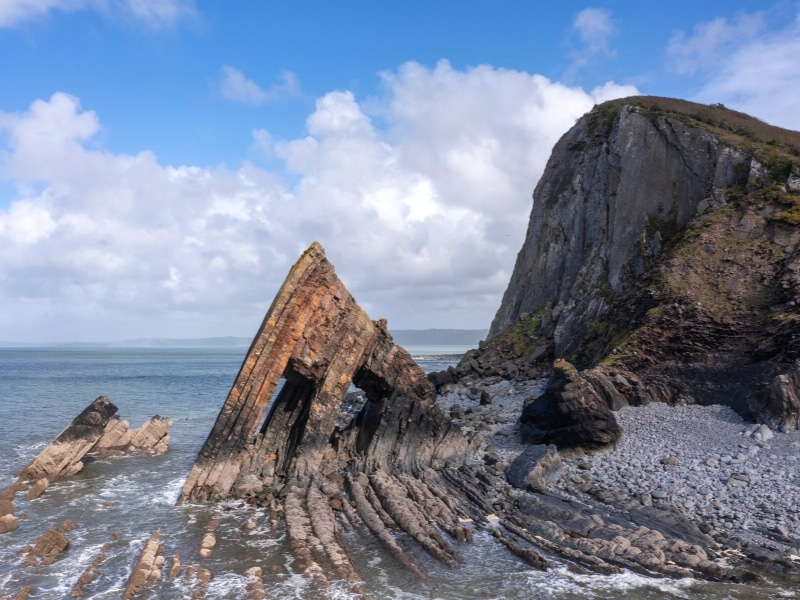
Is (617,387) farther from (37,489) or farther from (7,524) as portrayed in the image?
(7,524)

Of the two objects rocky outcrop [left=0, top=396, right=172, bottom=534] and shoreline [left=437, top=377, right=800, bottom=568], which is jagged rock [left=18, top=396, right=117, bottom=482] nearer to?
rocky outcrop [left=0, top=396, right=172, bottom=534]

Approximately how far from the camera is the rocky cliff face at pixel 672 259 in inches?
1127

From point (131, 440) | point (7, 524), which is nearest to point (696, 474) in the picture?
point (7, 524)

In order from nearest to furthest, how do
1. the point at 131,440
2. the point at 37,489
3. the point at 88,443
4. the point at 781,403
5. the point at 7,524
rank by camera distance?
the point at 7,524, the point at 37,489, the point at 781,403, the point at 88,443, the point at 131,440

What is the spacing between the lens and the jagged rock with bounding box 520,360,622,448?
925 inches

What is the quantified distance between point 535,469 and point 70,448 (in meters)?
18.3

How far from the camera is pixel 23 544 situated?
16.1 meters

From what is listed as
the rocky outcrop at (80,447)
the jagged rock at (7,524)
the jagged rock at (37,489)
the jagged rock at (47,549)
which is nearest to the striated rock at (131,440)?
the rocky outcrop at (80,447)

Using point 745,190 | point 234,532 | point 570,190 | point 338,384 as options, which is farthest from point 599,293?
point 234,532

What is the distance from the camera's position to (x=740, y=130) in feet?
140

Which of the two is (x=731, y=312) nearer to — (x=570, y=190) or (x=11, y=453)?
(x=570, y=190)

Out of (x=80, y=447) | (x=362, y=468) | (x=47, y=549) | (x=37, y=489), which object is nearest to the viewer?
(x=47, y=549)

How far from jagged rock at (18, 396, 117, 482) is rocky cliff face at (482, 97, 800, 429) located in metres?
24.8

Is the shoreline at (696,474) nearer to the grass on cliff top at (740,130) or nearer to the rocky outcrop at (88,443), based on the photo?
the rocky outcrop at (88,443)
